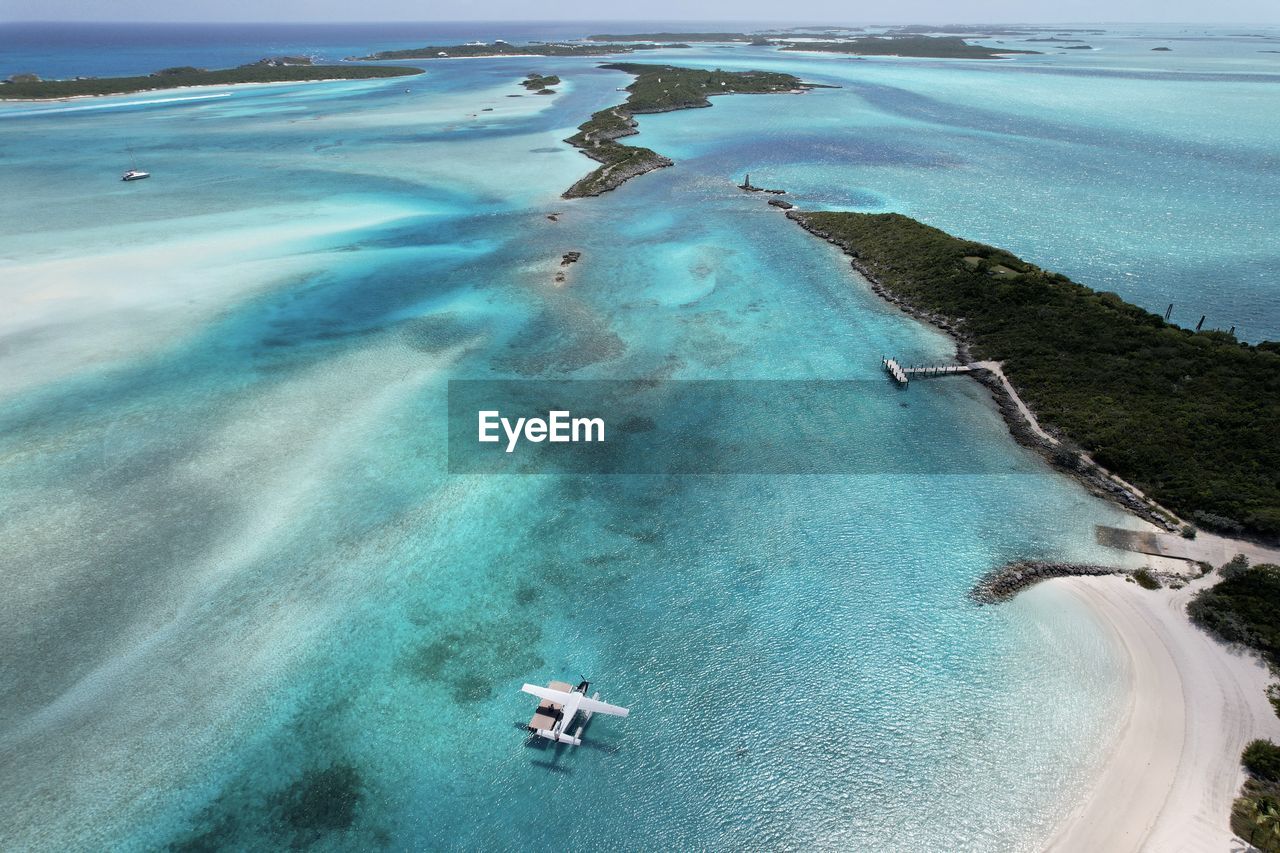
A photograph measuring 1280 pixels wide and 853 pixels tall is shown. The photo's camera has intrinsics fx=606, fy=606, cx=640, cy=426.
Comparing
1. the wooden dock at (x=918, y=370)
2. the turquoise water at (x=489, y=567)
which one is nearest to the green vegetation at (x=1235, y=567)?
the turquoise water at (x=489, y=567)

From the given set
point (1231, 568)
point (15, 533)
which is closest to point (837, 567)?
point (1231, 568)

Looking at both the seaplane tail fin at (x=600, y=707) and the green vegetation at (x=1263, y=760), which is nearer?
the green vegetation at (x=1263, y=760)

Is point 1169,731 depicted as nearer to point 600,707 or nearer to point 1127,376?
point 600,707

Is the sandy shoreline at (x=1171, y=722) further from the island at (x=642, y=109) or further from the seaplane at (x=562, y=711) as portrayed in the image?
the island at (x=642, y=109)

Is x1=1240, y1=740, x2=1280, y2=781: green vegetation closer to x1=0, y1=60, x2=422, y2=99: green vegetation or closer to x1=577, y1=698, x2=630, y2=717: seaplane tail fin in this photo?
x1=577, y1=698, x2=630, y2=717: seaplane tail fin

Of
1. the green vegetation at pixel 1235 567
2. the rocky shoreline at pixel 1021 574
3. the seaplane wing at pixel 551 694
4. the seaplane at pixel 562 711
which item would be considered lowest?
the seaplane at pixel 562 711

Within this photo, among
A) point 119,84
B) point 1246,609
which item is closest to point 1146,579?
point 1246,609

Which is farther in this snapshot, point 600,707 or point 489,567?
point 489,567
